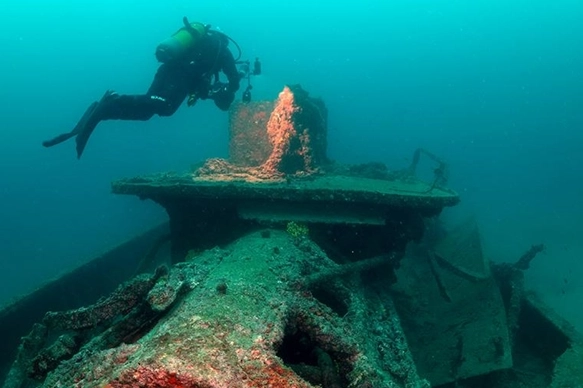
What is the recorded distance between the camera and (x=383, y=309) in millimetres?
3289

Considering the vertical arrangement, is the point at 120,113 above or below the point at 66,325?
above

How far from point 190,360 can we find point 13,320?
15.8ft

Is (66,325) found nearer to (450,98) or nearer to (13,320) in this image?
(13,320)

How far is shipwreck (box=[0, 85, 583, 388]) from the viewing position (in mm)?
1609

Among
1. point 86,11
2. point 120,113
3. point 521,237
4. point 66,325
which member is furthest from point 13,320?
point 86,11

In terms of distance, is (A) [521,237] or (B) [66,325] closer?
(B) [66,325]

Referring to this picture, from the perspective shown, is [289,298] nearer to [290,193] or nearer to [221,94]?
[290,193]

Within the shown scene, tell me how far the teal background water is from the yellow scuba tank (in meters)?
3.62

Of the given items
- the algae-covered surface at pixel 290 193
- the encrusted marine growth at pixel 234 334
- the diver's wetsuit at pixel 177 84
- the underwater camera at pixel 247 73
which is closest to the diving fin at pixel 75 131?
the diver's wetsuit at pixel 177 84

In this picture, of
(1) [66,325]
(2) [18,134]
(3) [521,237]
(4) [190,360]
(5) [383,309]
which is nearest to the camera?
(4) [190,360]

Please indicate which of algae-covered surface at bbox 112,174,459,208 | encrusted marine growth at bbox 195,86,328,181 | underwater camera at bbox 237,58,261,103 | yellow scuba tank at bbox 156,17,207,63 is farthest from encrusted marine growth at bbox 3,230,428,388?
underwater camera at bbox 237,58,261,103

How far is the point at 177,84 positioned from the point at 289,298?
484 cm

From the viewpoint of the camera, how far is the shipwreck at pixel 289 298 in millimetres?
1609

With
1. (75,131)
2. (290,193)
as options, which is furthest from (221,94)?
Answer: (290,193)
